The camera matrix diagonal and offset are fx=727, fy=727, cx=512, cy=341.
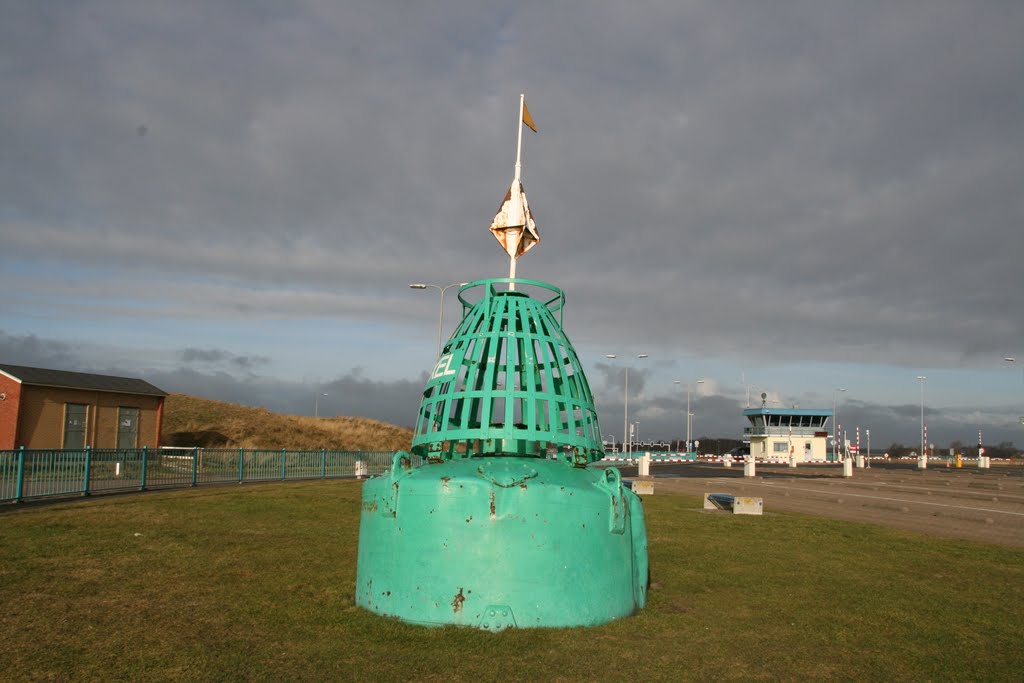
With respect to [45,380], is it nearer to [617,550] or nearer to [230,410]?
[230,410]

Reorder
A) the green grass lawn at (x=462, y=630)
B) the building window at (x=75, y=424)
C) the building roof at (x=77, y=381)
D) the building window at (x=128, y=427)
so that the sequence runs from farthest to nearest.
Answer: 1. the building window at (x=128, y=427)
2. the building window at (x=75, y=424)
3. the building roof at (x=77, y=381)
4. the green grass lawn at (x=462, y=630)

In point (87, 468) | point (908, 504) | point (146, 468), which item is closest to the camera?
point (87, 468)

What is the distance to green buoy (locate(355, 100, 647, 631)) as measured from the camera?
6102mm

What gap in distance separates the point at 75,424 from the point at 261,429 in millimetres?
18521

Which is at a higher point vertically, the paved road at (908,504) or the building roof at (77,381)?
the building roof at (77,381)

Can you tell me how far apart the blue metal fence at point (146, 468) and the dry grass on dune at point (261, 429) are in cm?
1234

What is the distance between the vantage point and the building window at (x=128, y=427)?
1308 inches

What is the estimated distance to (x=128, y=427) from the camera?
33656mm

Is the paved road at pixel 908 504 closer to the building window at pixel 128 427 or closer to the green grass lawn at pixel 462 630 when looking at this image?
the green grass lawn at pixel 462 630

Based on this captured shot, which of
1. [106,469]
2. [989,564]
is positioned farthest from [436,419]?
[106,469]

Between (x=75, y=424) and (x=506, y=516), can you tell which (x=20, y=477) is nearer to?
(x=506, y=516)

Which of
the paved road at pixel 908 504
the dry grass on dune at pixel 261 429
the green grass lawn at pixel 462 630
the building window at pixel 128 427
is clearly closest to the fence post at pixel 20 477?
the green grass lawn at pixel 462 630

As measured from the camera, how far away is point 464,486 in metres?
6.20

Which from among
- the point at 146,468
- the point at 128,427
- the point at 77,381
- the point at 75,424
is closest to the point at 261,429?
the point at 128,427
